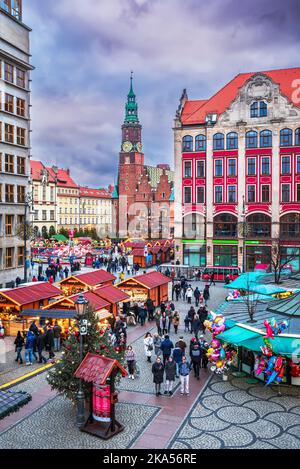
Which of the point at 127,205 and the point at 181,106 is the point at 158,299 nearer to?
the point at 181,106

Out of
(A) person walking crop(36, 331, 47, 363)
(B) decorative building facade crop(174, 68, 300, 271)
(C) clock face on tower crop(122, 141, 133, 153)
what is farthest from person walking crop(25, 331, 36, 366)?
(C) clock face on tower crop(122, 141, 133, 153)

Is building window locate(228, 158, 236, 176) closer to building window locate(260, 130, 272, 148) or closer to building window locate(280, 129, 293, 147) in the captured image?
Result: building window locate(260, 130, 272, 148)

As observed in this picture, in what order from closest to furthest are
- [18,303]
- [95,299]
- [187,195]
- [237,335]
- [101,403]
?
[101,403] → [237,335] → [18,303] → [95,299] → [187,195]

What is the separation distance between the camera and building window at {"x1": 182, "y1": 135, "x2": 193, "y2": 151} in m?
52.8

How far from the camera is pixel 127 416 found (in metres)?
13.4

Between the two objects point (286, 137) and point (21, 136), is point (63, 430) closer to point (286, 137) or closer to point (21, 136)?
point (21, 136)

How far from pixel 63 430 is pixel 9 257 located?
26.7 metres

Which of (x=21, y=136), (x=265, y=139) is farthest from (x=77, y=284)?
(x=265, y=139)

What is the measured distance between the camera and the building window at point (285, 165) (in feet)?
159

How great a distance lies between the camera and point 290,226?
159ft

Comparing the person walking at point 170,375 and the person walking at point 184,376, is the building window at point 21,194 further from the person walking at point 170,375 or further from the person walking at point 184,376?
the person walking at point 184,376

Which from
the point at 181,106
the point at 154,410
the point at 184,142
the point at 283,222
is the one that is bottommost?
the point at 154,410
